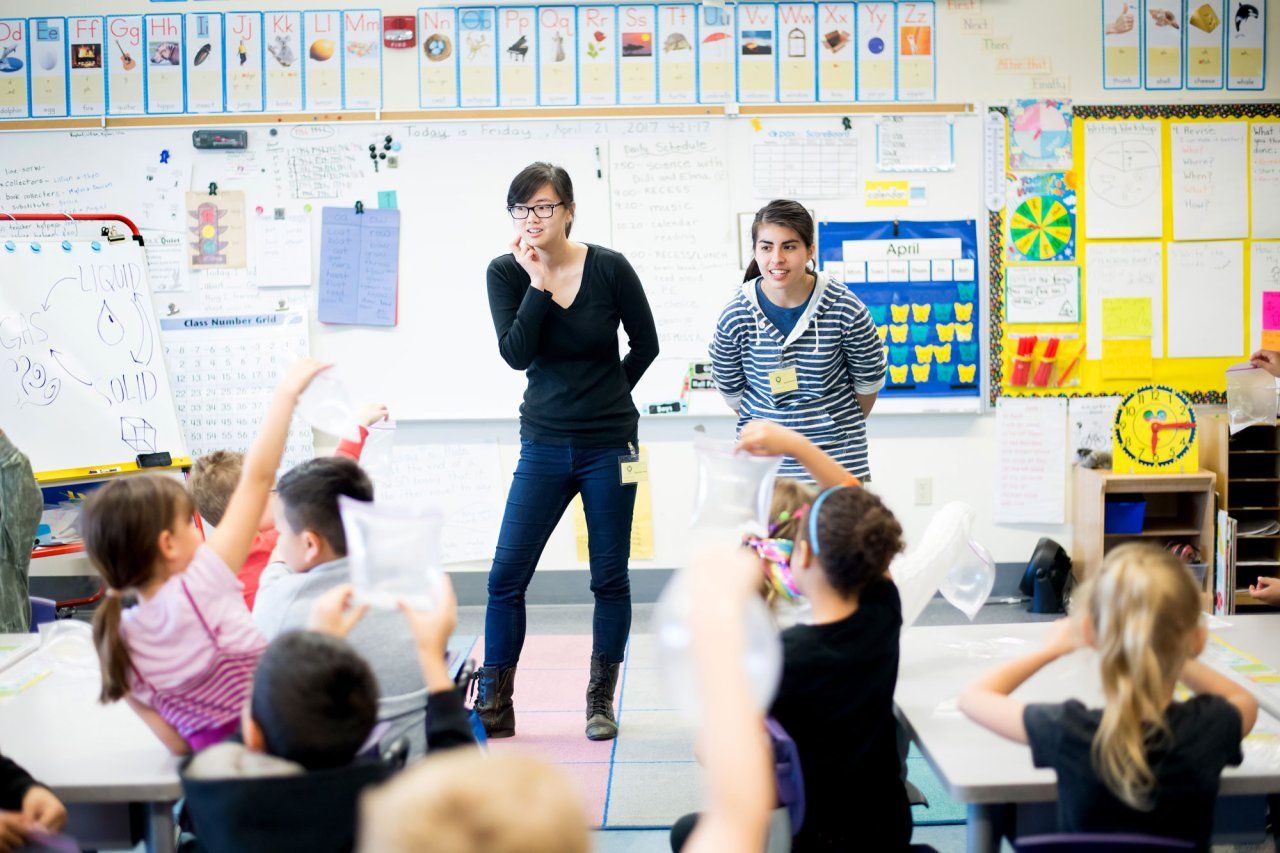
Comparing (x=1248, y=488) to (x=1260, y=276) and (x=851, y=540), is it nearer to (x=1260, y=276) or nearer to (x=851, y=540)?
(x=1260, y=276)

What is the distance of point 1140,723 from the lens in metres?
1.33

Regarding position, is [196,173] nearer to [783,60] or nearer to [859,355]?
[783,60]

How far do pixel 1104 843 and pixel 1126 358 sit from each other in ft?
11.5

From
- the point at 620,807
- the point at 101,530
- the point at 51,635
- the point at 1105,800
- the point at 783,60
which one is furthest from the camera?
the point at 783,60

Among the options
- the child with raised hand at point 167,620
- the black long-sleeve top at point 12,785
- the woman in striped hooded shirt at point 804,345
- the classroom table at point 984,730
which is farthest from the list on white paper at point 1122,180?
the black long-sleeve top at point 12,785

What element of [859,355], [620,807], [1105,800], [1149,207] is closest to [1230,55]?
[1149,207]

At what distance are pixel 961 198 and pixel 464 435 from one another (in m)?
2.12

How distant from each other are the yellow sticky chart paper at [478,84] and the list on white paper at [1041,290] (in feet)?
6.85

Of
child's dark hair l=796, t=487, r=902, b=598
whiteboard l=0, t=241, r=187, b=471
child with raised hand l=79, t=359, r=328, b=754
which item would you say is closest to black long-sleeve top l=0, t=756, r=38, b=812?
child with raised hand l=79, t=359, r=328, b=754

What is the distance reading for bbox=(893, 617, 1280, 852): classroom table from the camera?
4.78 ft

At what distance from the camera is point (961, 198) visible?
4.38m

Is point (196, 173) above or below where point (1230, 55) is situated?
below

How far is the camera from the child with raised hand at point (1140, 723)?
1.32 m

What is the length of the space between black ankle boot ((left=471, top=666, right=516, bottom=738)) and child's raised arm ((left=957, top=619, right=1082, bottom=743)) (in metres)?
1.71
